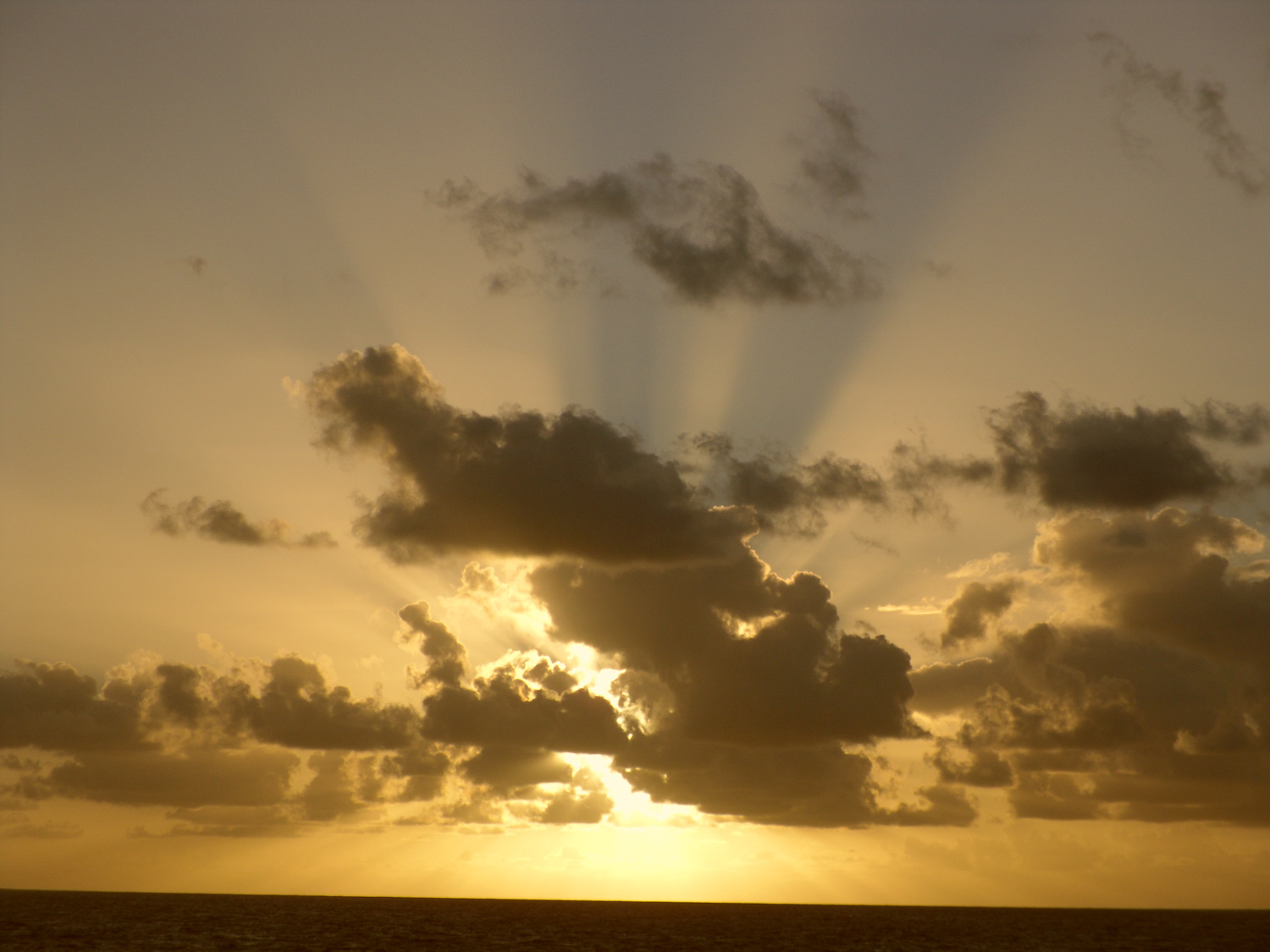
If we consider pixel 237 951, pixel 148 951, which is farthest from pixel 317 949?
pixel 148 951

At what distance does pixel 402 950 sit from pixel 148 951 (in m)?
43.9

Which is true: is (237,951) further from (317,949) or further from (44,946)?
(44,946)

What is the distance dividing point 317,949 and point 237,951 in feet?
45.4

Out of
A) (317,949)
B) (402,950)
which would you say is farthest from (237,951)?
(402,950)

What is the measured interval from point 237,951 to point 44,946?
31.9 m

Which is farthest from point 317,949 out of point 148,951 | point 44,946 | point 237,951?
point 44,946

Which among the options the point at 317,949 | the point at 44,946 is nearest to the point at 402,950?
the point at 317,949

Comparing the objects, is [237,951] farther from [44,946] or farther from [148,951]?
[44,946]

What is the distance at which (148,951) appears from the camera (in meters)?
192

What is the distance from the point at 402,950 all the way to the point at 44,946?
60.8 meters

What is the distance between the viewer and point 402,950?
19950 centimetres

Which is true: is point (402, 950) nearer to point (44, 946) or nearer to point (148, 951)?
point (148, 951)

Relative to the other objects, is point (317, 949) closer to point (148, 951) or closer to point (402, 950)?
point (402, 950)

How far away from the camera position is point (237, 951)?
19650cm
